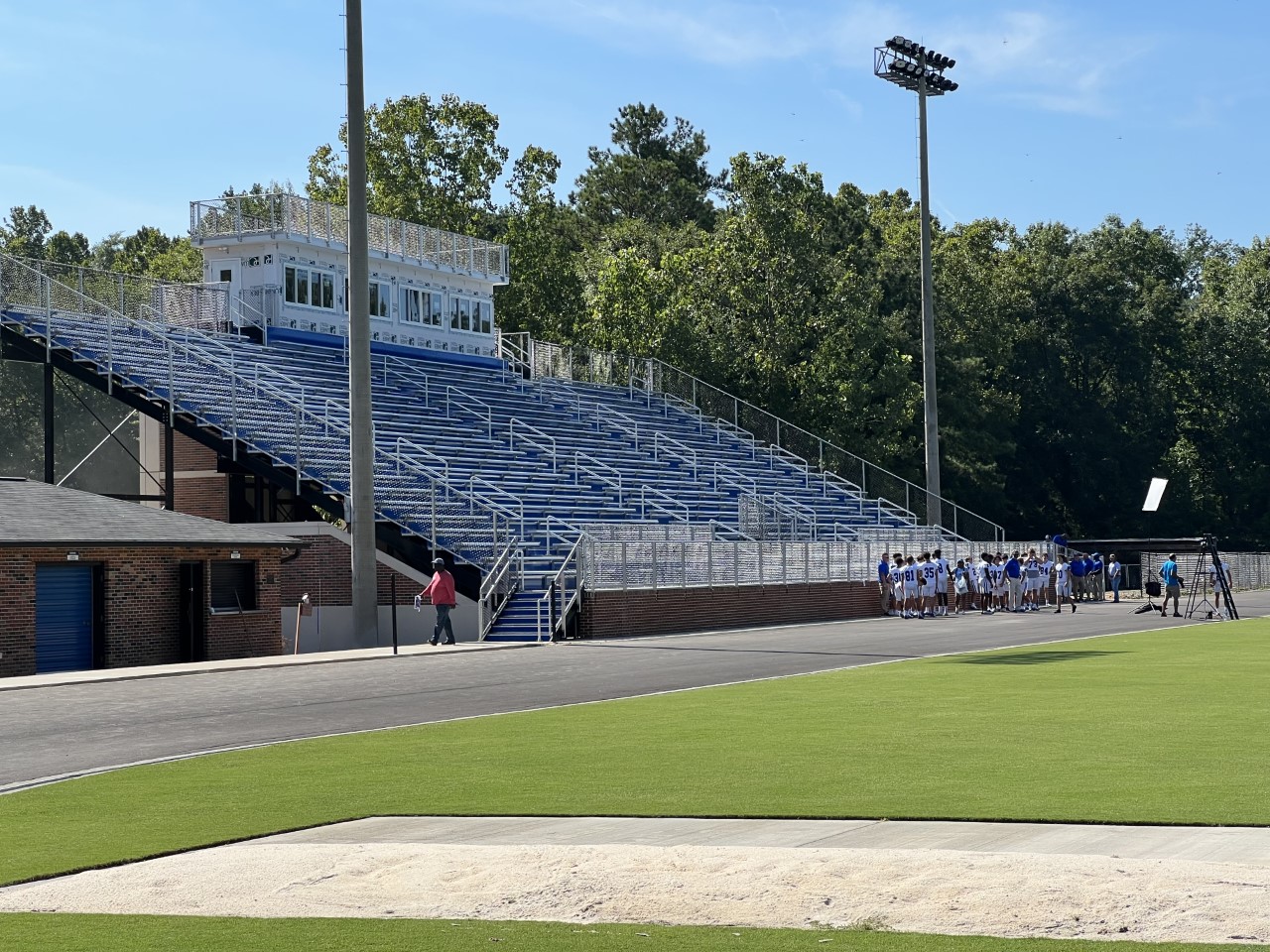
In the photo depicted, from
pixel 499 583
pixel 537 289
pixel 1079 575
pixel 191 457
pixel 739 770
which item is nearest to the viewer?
pixel 739 770

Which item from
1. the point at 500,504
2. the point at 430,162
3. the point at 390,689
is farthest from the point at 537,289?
the point at 390,689

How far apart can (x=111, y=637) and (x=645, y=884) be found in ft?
78.9

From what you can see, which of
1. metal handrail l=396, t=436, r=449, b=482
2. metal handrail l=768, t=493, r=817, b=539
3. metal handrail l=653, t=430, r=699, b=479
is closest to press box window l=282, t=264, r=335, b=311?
metal handrail l=396, t=436, r=449, b=482

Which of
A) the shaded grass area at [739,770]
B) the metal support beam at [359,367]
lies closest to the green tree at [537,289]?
the metal support beam at [359,367]

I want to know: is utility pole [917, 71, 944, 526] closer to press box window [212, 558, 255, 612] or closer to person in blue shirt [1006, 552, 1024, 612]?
person in blue shirt [1006, 552, 1024, 612]

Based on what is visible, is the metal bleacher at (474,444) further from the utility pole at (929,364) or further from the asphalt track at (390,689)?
the asphalt track at (390,689)

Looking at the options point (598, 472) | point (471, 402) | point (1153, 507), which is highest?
point (471, 402)

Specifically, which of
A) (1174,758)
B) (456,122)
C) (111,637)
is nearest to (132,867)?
(1174,758)

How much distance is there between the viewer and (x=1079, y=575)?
171ft

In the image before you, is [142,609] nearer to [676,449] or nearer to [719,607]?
[719,607]

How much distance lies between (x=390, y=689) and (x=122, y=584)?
33.1 feet

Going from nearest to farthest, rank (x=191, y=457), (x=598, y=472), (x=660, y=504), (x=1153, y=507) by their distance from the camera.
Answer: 1. (x=191, y=457)
2. (x=1153, y=507)
3. (x=660, y=504)
4. (x=598, y=472)

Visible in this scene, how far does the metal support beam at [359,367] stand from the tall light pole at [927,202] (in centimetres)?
2317

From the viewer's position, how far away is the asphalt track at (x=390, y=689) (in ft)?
55.6
